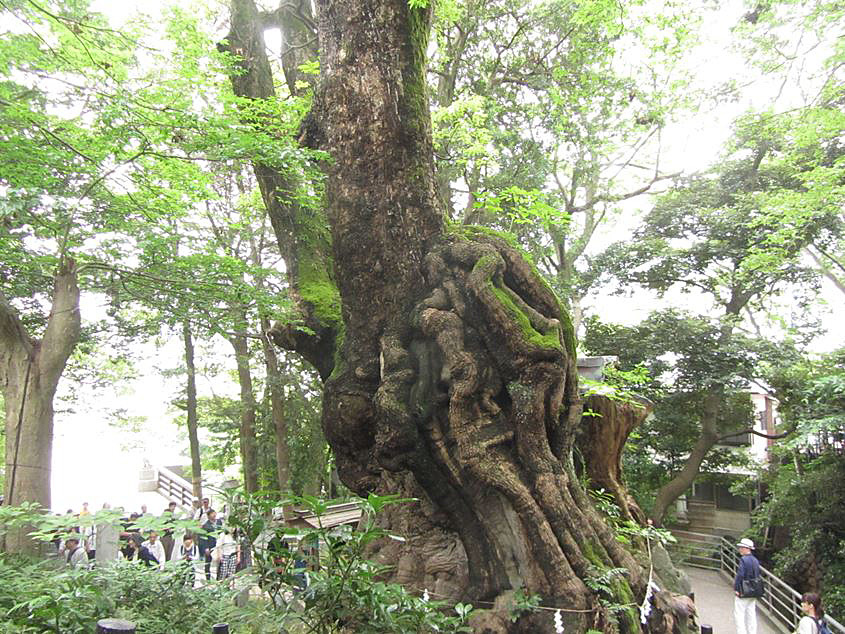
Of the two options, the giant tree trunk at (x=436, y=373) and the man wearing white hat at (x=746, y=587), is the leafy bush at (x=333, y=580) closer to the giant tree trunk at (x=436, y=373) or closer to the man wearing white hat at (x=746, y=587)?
the giant tree trunk at (x=436, y=373)

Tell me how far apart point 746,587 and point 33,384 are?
350 inches

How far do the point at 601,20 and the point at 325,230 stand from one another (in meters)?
4.99

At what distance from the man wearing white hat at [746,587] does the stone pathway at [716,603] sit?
1.46 m

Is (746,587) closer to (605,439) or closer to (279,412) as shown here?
(605,439)

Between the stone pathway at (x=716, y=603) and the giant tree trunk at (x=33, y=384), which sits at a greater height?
the giant tree trunk at (x=33, y=384)

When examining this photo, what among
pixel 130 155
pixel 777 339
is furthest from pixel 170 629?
pixel 777 339

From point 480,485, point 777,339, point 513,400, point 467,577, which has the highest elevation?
point 777,339

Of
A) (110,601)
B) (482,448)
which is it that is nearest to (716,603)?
(482,448)

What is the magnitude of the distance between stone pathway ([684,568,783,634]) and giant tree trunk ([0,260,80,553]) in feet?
30.8

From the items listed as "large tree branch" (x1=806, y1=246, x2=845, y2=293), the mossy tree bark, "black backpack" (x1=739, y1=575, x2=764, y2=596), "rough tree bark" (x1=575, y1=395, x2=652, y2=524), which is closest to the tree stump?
the mossy tree bark

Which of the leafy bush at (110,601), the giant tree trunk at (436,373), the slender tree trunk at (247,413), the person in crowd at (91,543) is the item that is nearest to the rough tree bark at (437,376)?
the giant tree trunk at (436,373)

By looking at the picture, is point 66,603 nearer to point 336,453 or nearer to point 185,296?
point 336,453

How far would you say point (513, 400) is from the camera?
14.9 feet

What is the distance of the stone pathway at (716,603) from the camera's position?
9711mm
